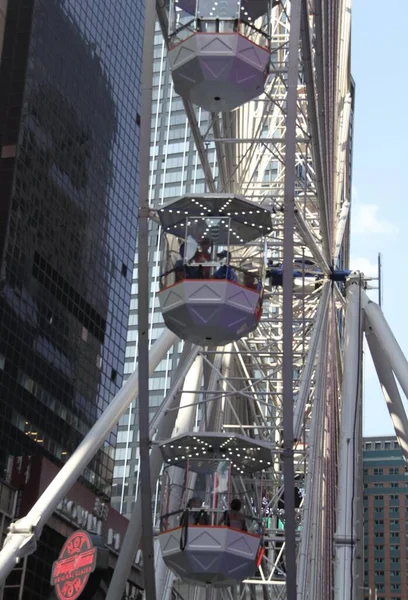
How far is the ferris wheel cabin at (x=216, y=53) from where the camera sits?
24391mm

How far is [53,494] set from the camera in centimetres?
2478

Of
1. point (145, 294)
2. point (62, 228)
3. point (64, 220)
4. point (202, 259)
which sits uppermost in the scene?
point (64, 220)

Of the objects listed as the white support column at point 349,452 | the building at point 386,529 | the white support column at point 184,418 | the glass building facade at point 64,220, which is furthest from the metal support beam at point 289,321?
the building at point 386,529

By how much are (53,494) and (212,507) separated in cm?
312

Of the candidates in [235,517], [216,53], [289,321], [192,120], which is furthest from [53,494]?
[216,53]

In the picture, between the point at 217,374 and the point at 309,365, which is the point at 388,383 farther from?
the point at 217,374

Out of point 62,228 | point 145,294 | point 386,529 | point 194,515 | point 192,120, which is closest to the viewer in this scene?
point 145,294

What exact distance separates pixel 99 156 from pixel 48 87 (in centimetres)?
754

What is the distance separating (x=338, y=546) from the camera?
26.6m

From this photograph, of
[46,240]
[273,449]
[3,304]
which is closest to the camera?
[273,449]

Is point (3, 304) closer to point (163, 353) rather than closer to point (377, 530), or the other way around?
point (163, 353)

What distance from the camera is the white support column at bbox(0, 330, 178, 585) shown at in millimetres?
24047

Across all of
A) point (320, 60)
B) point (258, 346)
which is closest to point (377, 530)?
point (258, 346)

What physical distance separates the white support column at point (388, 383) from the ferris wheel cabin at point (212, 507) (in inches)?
290
